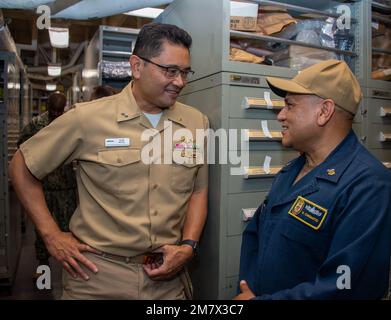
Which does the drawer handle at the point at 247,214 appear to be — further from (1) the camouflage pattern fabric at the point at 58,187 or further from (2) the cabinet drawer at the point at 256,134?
(1) the camouflage pattern fabric at the point at 58,187

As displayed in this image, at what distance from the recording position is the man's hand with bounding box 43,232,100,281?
4.66 ft

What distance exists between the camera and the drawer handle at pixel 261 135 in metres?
1.78

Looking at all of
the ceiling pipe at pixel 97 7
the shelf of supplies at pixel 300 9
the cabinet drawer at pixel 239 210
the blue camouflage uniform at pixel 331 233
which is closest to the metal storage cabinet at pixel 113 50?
the ceiling pipe at pixel 97 7

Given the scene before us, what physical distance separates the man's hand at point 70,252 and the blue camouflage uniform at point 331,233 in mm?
658

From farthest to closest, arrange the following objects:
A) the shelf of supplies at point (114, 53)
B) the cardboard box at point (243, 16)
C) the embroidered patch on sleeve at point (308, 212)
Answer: the shelf of supplies at point (114, 53)
the cardboard box at point (243, 16)
the embroidered patch on sleeve at point (308, 212)

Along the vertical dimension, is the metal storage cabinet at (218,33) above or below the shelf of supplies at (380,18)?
below

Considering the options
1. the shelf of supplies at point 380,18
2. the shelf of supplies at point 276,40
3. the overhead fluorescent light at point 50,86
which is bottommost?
the shelf of supplies at point 276,40

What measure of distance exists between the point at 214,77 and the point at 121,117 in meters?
0.56

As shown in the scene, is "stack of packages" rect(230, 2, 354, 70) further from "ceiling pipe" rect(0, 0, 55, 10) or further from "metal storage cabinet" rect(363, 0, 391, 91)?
"ceiling pipe" rect(0, 0, 55, 10)

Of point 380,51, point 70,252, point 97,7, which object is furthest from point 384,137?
point 97,7

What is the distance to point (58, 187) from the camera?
313 cm

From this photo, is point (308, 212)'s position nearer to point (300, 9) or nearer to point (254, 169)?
point (254, 169)
